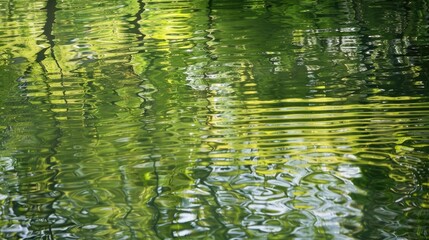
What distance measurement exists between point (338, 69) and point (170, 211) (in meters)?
1.67

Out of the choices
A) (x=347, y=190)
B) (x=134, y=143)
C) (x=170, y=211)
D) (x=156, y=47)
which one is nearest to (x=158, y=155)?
(x=134, y=143)

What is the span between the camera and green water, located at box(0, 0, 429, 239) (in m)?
2.68

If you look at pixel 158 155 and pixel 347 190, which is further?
pixel 158 155

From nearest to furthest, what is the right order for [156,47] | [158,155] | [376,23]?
[158,155]
[156,47]
[376,23]

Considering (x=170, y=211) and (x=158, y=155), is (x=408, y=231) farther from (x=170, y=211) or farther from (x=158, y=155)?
(x=158, y=155)

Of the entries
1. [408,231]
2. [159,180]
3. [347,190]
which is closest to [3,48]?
[159,180]

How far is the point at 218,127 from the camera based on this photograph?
3426mm

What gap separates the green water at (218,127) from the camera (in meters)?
2.68

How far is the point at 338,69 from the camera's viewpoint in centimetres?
411

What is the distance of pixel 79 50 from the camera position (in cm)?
470

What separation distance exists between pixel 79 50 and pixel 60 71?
1.27 feet

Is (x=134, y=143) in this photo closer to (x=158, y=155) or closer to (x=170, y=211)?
(x=158, y=155)

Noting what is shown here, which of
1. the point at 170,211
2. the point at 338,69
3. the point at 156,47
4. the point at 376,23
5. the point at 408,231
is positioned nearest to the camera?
the point at 408,231

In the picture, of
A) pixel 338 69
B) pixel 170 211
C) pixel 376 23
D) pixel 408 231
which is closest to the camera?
pixel 408 231
